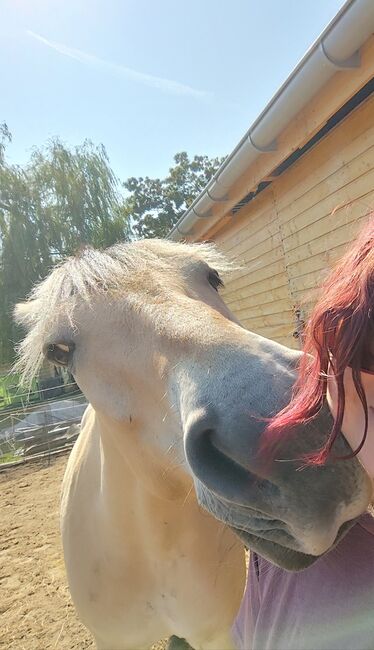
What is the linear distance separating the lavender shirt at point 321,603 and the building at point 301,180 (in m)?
0.63

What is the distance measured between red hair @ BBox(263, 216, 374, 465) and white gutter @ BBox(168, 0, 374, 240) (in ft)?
7.73

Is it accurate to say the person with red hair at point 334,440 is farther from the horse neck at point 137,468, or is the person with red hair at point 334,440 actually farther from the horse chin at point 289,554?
the horse neck at point 137,468

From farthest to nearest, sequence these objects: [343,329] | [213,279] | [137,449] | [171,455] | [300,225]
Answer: [300,225]
[213,279]
[137,449]
[171,455]
[343,329]

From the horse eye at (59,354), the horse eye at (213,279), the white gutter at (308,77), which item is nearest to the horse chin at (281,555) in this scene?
the horse eye at (59,354)

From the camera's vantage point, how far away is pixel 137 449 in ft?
5.96

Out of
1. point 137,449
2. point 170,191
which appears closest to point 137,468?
point 137,449

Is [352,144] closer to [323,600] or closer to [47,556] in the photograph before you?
[323,600]

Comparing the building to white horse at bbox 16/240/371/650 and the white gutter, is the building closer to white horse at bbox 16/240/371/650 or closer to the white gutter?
the white gutter

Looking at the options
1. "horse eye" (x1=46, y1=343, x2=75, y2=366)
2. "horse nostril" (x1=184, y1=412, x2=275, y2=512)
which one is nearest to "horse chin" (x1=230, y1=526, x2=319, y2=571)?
"horse nostril" (x1=184, y1=412, x2=275, y2=512)

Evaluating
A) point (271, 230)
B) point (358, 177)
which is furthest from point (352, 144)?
point (271, 230)

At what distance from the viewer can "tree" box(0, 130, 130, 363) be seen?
650 inches

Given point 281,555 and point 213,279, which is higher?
point 213,279

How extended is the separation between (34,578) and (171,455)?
3993 mm

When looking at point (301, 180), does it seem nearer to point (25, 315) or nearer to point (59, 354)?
point (25, 315)
